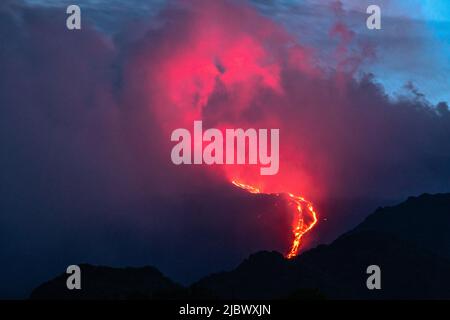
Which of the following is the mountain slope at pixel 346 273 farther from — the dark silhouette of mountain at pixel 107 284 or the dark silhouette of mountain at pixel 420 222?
the dark silhouette of mountain at pixel 420 222

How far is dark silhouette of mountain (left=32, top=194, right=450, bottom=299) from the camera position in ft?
119

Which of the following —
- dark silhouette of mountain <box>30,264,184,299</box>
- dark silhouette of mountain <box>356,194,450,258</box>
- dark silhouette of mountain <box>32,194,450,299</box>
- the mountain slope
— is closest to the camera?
dark silhouette of mountain <box>30,264,184,299</box>

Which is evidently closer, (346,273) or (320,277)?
(320,277)

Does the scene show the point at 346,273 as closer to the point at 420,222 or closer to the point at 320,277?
the point at 320,277

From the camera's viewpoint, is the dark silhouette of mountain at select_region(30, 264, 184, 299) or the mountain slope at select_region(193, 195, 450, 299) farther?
the mountain slope at select_region(193, 195, 450, 299)

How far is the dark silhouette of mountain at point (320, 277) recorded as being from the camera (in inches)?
1427

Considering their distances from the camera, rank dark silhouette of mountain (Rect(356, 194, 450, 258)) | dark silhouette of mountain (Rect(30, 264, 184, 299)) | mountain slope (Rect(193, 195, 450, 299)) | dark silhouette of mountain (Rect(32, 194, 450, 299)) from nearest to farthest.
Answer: dark silhouette of mountain (Rect(30, 264, 184, 299)), dark silhouette of mountain (Rect(32, 194, 450, 299)), mountain slope (Rect(193, 195, 450, 299)), dark silhouette of mountain (Rect(356, 194, 450, 258))

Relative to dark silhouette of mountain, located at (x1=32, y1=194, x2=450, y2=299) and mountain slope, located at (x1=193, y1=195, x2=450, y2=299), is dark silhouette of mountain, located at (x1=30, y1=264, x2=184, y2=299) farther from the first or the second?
mountain slope, located at (x1=193, y1=195, x2=450, y2=299)

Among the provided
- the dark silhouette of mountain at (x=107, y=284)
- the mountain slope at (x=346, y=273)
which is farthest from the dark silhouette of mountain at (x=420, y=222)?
the dark silhouette of mountain at (x=107, y=284)

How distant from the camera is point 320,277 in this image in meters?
38.7

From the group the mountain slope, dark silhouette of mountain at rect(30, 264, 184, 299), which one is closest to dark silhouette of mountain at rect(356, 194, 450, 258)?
the mountain slope

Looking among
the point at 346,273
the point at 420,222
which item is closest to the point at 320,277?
the point at 346,273
